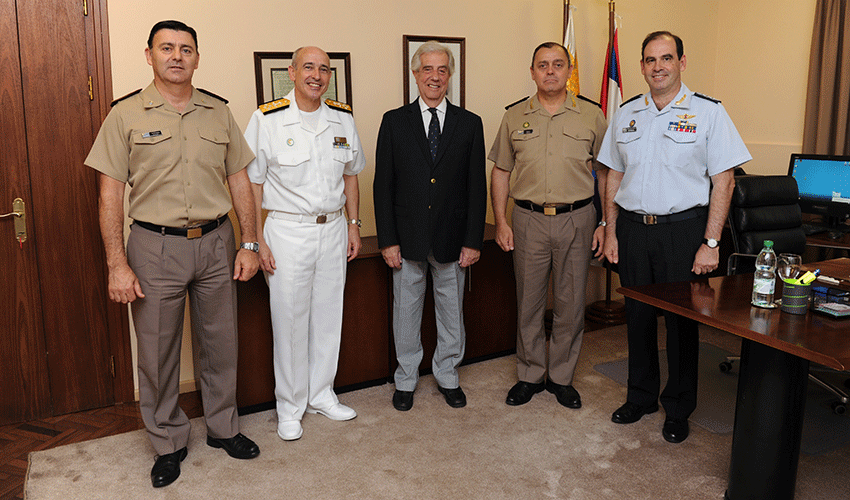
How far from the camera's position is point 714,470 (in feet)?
8.69

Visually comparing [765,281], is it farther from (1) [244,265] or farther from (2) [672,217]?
(1) [244,265]

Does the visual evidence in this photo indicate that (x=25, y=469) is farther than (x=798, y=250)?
No

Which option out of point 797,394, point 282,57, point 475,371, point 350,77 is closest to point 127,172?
point 282,57

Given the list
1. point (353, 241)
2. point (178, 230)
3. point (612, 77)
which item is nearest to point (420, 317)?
point (353, 241)

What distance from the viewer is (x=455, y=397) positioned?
3.32 m

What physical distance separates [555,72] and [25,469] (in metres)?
2.93

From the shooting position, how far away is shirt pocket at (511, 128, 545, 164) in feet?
10.4

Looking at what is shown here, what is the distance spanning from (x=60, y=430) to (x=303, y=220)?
1574 mm

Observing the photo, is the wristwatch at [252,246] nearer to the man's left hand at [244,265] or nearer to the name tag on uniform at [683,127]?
the man's left hand at [244,265]

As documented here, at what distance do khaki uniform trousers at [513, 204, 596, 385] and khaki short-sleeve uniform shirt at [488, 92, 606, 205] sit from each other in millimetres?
109

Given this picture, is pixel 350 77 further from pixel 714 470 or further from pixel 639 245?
pixel 714 470

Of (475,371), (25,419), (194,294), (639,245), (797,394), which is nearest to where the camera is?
(797,394)

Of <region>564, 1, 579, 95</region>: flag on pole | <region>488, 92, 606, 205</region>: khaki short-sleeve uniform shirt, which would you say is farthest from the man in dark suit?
<region>564, 1, 579, 95</region>: flag on pole

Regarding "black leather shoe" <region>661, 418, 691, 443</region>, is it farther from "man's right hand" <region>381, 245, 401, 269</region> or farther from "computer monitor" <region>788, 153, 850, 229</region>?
"computer monitor" <region>788, 153, 850, 229</region>
